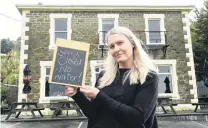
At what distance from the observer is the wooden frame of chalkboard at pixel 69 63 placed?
1.69 metres

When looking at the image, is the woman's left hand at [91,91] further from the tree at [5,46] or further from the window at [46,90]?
the tree at [5,46]

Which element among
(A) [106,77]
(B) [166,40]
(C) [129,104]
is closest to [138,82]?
(C) [129,104]

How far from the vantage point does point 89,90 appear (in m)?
1.57

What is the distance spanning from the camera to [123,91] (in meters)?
1.64

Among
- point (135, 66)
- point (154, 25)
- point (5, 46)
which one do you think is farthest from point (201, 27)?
point (5, 46)

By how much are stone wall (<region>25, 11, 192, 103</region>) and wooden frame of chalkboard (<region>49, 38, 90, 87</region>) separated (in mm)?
13221

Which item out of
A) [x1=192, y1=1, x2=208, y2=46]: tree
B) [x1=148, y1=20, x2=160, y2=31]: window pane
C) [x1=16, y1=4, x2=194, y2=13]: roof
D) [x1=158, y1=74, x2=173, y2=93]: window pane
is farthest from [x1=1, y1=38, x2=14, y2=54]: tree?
[x1=158, y1=74, x2=173, y2=93]: window pane

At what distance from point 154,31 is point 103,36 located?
3094 mm

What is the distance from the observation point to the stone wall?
15.0m

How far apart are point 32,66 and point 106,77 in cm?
1367

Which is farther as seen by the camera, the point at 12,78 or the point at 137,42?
the point at 12,78

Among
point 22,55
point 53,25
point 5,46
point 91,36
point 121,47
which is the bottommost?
point 121,47

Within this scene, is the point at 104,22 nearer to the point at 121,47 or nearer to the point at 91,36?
the point at 91,36

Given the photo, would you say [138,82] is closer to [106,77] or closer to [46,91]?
[106,77]
